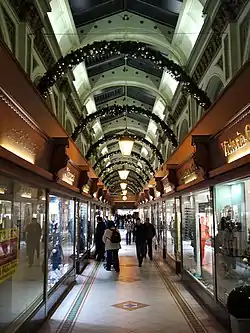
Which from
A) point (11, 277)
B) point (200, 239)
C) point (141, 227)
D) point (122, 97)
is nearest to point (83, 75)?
point (122, 97)

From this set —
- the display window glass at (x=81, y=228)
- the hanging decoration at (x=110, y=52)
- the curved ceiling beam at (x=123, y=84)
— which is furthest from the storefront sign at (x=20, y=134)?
the curved ceiling beam at (x=123, y=84)

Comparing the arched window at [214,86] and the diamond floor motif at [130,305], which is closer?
the diamond floor motif at [130,305]

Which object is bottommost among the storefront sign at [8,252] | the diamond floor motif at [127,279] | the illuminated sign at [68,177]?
the diamond floor motif at [127,279]

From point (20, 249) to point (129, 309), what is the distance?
2.52 m

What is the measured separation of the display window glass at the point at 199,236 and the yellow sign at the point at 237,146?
1.24 m

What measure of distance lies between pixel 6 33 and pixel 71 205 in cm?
404

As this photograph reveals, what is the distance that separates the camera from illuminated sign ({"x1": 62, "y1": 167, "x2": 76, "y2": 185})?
296 inches

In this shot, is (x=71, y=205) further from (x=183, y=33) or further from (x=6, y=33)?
(x=183, y=33)

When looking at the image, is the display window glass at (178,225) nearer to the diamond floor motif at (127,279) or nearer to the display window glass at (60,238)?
the diamond floor motif at (127,279)

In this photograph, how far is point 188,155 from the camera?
24.8 feet

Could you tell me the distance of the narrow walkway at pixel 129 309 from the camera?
17.1 feet

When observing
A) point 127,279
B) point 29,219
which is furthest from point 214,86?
point 29,219

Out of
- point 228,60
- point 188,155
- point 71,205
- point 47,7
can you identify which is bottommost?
point 71,205

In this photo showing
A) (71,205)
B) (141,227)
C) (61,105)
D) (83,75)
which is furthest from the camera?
(83,75)
